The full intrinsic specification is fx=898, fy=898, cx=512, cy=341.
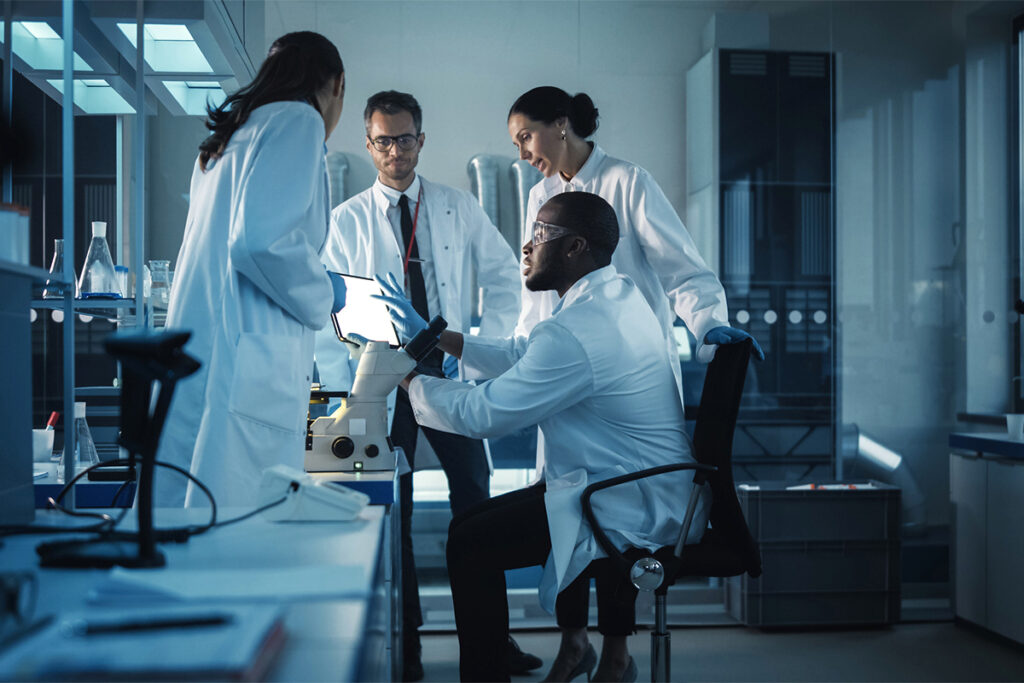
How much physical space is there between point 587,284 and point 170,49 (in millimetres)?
1427

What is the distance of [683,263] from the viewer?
251cm

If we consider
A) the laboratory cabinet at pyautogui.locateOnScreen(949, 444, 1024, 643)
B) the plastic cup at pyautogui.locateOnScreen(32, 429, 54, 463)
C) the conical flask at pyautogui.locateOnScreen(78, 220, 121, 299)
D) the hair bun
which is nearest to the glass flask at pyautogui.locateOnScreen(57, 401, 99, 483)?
the plastic cup at pyautogui.locateOnScreen(32, 429, 54, 463)

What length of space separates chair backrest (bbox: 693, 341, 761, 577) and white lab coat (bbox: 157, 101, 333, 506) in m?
0.84

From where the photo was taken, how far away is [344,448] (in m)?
1.91

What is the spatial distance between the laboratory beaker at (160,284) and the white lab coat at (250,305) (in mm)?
967

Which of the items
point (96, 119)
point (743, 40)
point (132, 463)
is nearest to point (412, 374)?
point (132, 463)

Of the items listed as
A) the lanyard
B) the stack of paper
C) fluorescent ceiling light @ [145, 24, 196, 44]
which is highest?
fluorescent ceiling light @ [145, 24, 196, 44]

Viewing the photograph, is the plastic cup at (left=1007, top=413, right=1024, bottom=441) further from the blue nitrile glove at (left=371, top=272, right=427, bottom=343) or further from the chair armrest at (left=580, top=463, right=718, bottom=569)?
the blue nitrile glove at (left=371, top=272, right=427, bottom=343)

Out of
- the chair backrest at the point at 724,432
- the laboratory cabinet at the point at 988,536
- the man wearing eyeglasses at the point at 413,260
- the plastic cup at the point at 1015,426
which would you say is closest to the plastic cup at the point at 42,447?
the man wearing eyeglasses at the point at 413,260

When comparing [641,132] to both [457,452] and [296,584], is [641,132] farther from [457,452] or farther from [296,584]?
[296,584]

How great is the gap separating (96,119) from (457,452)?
1.73 metres

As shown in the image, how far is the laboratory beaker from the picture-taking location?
2.61 m

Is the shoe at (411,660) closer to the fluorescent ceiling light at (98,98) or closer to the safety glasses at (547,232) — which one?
the safety glasses at (547,232)

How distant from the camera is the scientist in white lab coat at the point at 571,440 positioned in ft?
6.33
